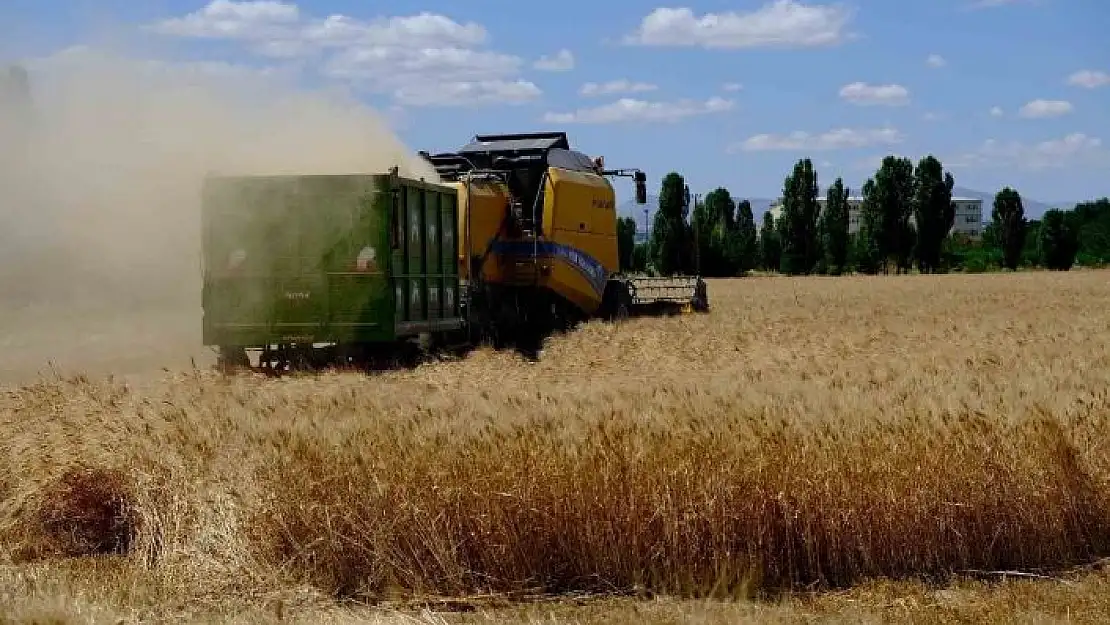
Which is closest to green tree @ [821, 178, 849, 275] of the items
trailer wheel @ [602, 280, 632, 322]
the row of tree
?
the row of tree

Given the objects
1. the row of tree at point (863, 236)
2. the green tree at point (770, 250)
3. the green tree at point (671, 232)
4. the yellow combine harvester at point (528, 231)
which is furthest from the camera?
the green tree at point (770, 250)

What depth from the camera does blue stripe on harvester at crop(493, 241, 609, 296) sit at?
73.0 feet

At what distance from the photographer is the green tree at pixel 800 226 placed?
9656cm

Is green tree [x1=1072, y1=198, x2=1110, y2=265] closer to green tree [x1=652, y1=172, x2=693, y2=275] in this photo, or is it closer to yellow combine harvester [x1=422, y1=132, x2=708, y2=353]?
green tree [x1=652, y1=172, x2=693, y2=275]

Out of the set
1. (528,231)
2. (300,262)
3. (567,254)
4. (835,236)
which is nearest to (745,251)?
(835,236)

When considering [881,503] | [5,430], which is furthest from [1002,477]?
[5,430]

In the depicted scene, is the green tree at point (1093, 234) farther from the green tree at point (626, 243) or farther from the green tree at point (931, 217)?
the green tree at point (626, 243)

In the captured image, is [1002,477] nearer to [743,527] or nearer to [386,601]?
[743,527]

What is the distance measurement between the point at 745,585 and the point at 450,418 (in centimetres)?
219

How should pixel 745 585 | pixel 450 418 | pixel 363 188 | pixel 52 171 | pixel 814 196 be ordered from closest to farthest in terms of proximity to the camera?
pixel 745 585 < pixel 450 418 < pixel 363 188 < pixel 52 171 < pixel 814 196

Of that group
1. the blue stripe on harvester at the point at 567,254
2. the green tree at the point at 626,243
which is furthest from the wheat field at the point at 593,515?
the green tree at the point at 626,243

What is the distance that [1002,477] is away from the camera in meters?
7.81

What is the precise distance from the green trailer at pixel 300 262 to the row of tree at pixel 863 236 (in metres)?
69.7

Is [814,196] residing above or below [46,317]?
above
